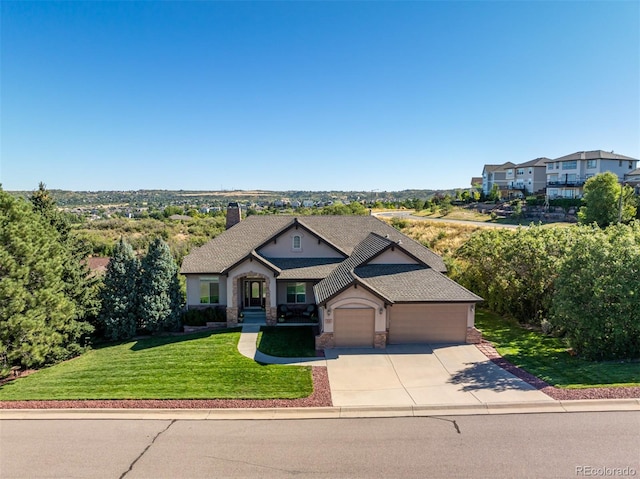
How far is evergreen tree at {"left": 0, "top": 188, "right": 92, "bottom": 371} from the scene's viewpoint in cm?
1611

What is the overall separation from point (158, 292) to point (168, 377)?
752 centimetres

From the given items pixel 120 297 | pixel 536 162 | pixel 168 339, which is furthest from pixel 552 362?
pixel 536 162

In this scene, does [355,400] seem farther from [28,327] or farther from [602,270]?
[28,327]

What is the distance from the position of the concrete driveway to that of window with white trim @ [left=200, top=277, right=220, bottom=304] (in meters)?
8.27

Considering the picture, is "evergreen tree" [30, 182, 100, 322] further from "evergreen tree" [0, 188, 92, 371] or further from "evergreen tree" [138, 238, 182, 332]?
"evergreen tree" [138, 238, 182, 332]

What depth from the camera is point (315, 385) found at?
15.1m

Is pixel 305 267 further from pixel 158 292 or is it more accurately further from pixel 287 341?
pixel 158 292

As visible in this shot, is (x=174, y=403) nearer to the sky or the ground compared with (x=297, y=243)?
nearer to the ground

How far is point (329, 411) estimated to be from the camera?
1328cm

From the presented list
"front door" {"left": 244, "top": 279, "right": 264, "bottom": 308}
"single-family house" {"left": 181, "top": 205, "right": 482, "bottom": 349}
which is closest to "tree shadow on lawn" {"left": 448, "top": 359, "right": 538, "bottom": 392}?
"single-family house" {"left": 181, "top": 205, "right": 482, "bottom": 349}

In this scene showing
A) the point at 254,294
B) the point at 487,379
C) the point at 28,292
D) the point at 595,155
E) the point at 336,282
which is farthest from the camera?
the point at 595,155

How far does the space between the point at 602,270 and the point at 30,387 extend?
2318 centimetres

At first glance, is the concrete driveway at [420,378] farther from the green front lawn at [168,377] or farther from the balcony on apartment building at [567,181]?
the balcony on apartment building at [567,181]

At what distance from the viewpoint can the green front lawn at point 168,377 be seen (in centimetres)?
1461
